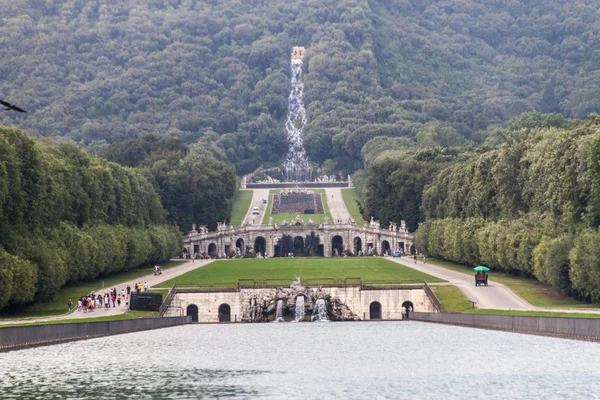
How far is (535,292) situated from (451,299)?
199 inches

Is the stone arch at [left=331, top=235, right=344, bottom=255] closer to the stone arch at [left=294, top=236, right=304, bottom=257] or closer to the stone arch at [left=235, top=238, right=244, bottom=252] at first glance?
the stone arch at [left=294, top=236, right=304, bottom=257]

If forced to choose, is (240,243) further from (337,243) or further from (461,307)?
(461,307)

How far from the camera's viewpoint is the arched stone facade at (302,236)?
170625mm

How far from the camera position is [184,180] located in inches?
6683

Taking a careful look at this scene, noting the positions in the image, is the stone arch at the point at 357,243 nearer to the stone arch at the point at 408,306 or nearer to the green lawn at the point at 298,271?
the green lawn at the point at 298,271

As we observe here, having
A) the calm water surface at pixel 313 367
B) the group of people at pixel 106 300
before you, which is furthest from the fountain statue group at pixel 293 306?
the calm water surface at pixel 313 367

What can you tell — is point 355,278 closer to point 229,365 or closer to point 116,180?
point 116,180

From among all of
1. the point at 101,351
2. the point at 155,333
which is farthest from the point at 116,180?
the point at 101,351

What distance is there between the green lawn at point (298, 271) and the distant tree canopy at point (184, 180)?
78.2ft

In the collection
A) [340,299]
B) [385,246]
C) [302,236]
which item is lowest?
[340,299]

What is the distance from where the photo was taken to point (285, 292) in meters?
103

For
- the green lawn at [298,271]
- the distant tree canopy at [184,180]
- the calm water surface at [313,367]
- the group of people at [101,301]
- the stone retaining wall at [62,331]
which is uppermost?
the distant tree canopy at [184,180]

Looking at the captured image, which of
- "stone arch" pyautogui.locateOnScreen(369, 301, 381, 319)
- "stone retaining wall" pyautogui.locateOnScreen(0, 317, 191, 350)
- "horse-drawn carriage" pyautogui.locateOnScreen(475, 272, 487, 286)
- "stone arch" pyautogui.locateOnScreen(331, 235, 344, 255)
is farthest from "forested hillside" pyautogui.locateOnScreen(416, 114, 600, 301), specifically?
"stone arch" pyautogui.locateOnScreen(331, 235, 344, 255)

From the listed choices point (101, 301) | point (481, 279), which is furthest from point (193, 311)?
point (481, 279)
